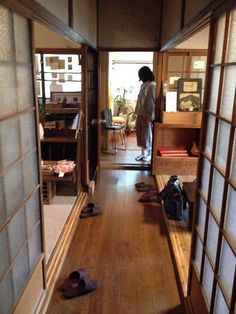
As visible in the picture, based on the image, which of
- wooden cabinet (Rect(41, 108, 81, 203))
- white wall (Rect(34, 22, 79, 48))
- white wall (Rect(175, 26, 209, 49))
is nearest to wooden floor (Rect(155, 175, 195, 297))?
wooden cabinet (Rect(41, 108, 81, 203))

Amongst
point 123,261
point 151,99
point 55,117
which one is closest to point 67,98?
point 55,117

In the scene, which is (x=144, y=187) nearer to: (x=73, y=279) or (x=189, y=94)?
(x=189, y=94)

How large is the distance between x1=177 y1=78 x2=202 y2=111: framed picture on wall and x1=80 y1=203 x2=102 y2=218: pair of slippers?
1951mm

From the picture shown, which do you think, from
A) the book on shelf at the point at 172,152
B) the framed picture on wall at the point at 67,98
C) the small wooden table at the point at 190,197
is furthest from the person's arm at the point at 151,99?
the small wooden table at the point at 190,197

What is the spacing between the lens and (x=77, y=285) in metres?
2.14

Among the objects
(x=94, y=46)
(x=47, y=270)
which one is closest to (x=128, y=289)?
(x=47, y=270)

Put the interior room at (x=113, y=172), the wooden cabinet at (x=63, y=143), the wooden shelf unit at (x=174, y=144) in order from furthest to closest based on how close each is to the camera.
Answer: the wooden shelf unit at (x=174, y=144) < the wooden cabinet at (x=63, y=143) < the interior room at (x=113, y=172)

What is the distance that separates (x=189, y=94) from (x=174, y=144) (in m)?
0.77

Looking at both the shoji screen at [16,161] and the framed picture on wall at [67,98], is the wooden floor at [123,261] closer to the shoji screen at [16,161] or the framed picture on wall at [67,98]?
the shoji screen at [16,161]

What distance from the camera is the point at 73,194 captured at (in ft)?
11.9

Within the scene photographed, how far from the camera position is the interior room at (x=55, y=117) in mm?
3381

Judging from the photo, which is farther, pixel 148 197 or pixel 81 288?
pixel 148 197

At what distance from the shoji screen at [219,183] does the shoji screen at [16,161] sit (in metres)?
0.98

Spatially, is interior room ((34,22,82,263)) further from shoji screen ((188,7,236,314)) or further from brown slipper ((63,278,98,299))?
shoji screen ((188,7,236,314))
